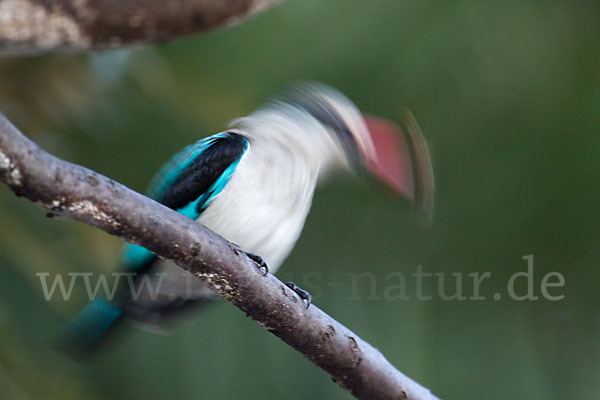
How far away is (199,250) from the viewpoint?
122 centimetres

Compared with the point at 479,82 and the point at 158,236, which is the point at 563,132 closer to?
the point at 479,82

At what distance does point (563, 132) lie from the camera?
277cm

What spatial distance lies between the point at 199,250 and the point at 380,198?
1815mm

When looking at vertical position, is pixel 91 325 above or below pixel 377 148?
below

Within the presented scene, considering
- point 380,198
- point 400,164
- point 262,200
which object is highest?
point 380,198

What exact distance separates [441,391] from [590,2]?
158cm

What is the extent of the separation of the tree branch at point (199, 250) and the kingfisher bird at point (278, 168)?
10 cm

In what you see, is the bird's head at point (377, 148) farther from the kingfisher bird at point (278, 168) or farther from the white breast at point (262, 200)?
the white breast at point (262, 200)

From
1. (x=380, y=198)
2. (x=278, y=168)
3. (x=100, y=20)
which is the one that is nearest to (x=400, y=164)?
(x=278, y=168)

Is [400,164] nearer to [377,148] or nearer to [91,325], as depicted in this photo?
[377,148]

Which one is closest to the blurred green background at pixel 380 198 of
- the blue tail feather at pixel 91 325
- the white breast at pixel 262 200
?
the blue tail feather at pixel 91 325

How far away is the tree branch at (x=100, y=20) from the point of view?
1.80 metres

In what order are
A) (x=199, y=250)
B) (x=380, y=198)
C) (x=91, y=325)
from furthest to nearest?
(x=380, y=198), (x=91, y=325), (x=199, y=250)

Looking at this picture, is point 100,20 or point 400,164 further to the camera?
point 100,20
